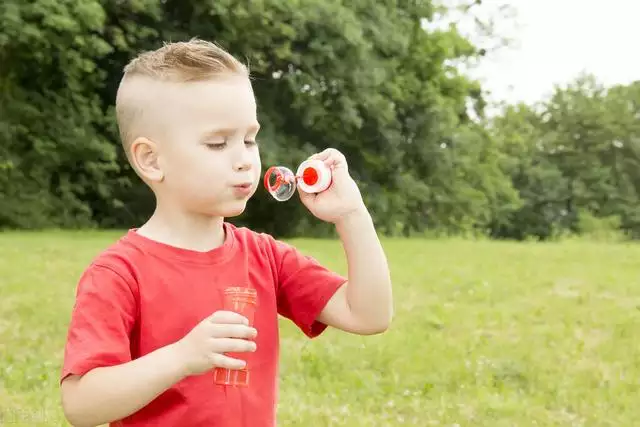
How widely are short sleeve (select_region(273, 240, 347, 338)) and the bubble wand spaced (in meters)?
0.27

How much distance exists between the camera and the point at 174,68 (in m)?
2.41

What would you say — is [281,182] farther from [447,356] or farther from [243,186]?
[447,356]

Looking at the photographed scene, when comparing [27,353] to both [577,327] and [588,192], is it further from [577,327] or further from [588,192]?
[588,192]

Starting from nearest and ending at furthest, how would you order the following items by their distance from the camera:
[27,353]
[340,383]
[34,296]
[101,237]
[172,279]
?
[172,279]
[340,383]
[27,353]
[34,296]
[101,237]

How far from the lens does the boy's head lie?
2.38 m

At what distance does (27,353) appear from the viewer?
21.5 feet

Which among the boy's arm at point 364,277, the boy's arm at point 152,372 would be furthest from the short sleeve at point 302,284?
the boy's arm at point 152,372

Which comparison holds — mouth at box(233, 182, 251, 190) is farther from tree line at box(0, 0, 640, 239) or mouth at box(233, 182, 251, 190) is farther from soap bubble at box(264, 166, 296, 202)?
tree line at box(0, 0, 640, 239)

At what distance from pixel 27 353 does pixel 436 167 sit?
21498 millimetres

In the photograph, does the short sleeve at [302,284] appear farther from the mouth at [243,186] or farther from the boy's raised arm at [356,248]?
the mouth at [243,186]

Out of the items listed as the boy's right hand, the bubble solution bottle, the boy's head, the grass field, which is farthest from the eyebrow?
the grass field

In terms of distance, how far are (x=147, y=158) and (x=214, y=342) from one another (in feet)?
2.06

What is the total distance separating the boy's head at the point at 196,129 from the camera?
2383 millimetres

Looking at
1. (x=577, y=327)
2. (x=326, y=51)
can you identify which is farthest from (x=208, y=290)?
(x=326, y=51)
